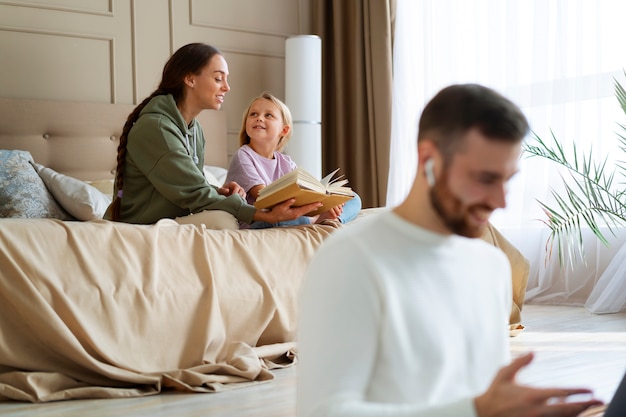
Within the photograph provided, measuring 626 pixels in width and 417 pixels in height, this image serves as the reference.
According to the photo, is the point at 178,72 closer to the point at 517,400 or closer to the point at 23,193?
the point at 23,193

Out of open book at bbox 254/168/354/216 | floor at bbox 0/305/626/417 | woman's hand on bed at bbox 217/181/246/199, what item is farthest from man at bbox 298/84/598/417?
woman's hand on bed at bbox 217/181/246/199

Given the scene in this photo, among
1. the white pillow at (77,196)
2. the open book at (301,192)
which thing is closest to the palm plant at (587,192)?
the open book at (301,192)

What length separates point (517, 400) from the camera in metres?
0.81

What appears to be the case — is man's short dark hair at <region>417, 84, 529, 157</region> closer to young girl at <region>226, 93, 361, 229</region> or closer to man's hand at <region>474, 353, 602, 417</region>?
man's hand at <region>474, 353, 602, 417</region>

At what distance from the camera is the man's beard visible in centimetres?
92

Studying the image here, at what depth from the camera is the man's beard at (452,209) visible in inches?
Answer: 36.0

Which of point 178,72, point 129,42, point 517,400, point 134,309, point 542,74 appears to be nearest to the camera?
point 517,400

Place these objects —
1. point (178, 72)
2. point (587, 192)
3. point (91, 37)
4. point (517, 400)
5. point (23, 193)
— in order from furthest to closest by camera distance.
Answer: point (91, 37), point (23, 193), point (587, 192), point (178, 72), point (517, 400)

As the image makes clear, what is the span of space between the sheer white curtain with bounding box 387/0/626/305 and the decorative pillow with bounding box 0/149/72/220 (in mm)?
2265

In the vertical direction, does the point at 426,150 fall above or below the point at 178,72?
below

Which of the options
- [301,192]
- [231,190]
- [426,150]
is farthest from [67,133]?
[426,150]

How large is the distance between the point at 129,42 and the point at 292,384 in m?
3.12

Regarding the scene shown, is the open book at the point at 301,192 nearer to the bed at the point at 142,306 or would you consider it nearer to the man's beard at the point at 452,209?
the bed at the point at 142,306

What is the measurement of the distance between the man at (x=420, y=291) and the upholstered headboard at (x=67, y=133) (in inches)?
157
